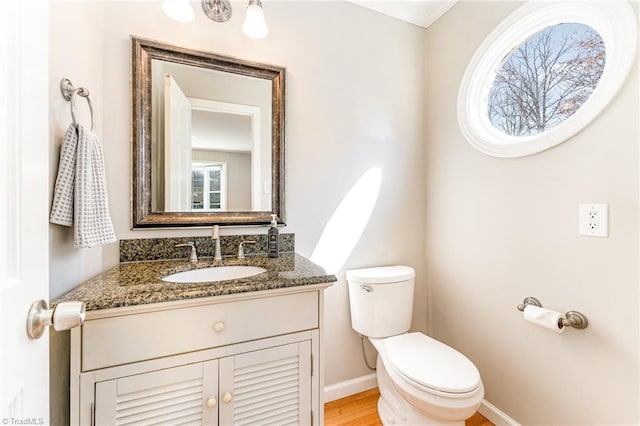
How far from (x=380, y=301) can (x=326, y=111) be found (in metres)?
1.12

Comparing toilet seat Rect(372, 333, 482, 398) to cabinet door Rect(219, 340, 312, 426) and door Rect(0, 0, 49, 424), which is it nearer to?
cabinet door Rect(219, 340, 312, 426)

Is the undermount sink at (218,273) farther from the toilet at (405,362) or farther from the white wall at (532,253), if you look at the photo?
the white wall at (532,253)

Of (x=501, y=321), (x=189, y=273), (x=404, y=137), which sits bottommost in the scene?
(x=501, y=321)

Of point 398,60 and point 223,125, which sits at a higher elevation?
point 398,60

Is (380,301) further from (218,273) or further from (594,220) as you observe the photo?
(594,220)

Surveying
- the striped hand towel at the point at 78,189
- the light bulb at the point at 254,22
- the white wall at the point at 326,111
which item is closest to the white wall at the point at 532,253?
the white wall at the point at 326,111

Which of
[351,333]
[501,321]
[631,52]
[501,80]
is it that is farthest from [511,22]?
[351,333]

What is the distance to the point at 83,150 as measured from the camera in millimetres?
937

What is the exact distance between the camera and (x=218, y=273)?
127 cm

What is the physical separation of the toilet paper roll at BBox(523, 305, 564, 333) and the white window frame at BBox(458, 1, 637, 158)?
0.70 metres

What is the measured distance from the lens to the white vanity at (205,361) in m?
0.82

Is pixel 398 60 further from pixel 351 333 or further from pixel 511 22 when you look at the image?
pixel 351 333

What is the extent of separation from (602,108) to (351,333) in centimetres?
158

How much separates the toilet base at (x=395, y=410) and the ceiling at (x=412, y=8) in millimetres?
2127
